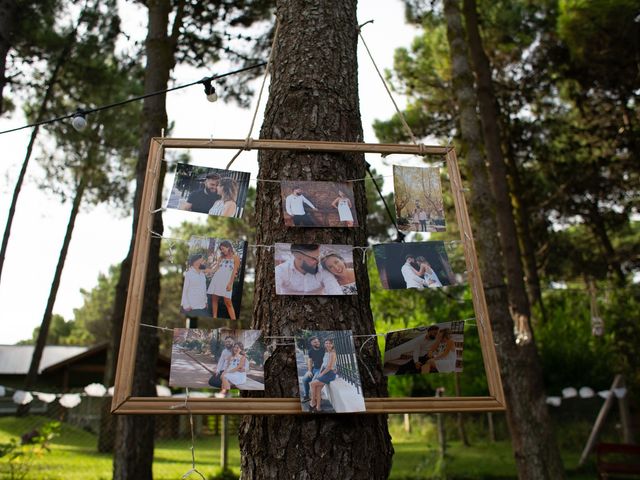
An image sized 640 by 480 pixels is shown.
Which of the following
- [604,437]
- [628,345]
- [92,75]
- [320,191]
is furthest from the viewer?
[92,75]

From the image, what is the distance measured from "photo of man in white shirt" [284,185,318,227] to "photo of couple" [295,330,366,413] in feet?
1.03

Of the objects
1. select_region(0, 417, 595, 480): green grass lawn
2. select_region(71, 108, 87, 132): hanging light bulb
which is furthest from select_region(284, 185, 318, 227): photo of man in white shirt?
select_region(0, 417, 595, 480): green grass lawn

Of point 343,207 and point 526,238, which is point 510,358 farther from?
point 526,238

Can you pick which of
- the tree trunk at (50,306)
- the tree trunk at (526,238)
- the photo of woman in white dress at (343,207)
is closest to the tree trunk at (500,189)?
the photo of woman in white dress at (343,207)

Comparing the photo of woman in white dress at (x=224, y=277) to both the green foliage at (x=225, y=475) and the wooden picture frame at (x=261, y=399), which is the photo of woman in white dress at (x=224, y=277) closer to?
the wooden picture frame at (x=261, y=399)

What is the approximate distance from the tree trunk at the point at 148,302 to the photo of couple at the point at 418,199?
119 inches

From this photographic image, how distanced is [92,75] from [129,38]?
435cm

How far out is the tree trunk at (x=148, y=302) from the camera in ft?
14.7

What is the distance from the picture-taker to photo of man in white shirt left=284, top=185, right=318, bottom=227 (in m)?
1.53

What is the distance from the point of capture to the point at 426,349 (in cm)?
152

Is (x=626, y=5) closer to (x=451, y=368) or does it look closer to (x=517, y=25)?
(x=517, y=25)

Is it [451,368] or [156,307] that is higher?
[156,307]

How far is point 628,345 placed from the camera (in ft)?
30.7

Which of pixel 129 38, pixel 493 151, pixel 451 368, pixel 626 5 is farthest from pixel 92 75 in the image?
pixel 451 368
